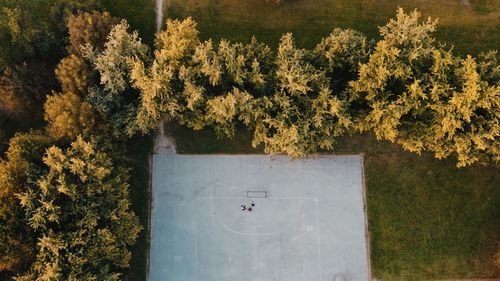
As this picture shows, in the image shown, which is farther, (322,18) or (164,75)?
(322,18)

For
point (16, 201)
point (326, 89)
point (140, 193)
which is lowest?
point (16, 201)

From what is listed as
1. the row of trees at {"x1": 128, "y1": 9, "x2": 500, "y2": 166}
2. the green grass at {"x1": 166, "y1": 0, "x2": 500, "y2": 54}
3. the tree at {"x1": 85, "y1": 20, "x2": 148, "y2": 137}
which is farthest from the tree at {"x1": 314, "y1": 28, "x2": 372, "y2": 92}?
the tree at {"x1": 85, "y1": 20, "x2": 148, "y2": 137}

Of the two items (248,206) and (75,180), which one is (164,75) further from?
(248,206)

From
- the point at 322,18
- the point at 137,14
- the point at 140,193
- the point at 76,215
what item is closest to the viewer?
the point at 76,215

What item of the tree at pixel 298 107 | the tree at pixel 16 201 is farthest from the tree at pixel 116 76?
the tree at pixel 298 107

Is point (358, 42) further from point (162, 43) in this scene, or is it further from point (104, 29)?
point (104, 29)

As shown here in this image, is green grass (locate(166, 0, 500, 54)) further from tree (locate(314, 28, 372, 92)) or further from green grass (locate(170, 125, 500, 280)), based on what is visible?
green grass (locate(170, 125, 500, 280))

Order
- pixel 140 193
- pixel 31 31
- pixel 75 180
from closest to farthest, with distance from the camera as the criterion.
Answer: pixel 75 180, pixel 31 31, pixel 140 193

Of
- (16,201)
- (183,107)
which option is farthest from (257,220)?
(16,201)
